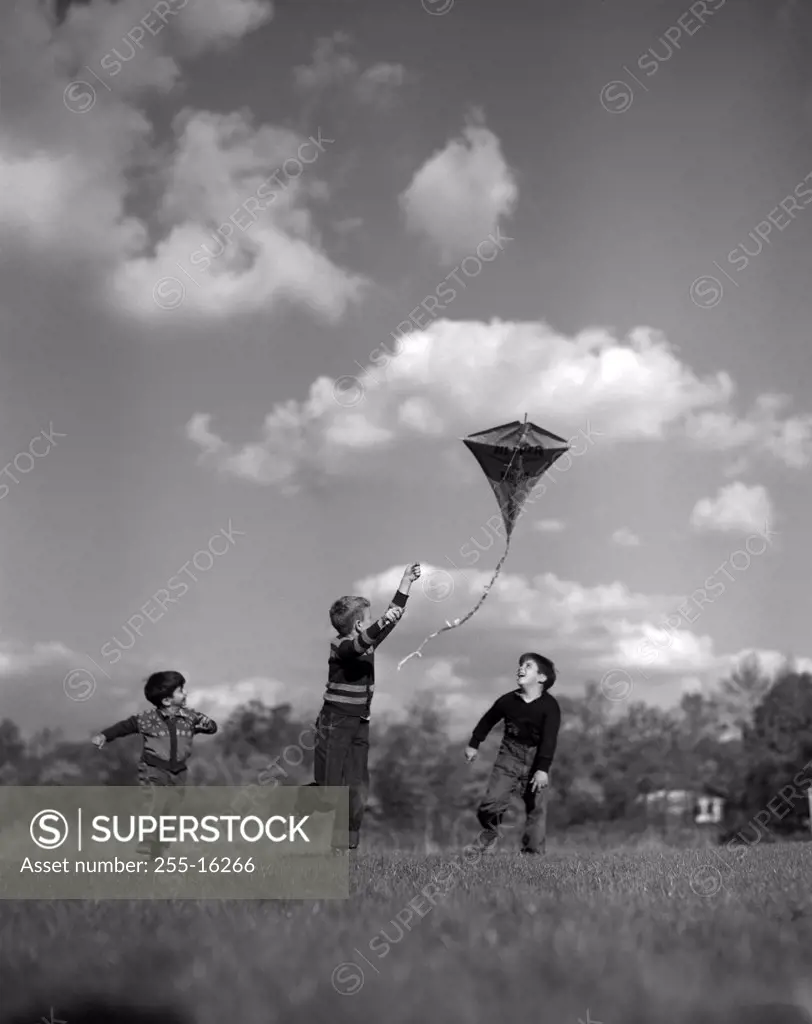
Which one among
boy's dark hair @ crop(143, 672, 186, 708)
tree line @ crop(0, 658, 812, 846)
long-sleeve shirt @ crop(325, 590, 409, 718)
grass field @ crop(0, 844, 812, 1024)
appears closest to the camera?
grass field @ crop(0, 844, 812, 1024)

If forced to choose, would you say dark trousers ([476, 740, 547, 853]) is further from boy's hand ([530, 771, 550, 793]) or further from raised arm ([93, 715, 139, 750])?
raised arm ([93, 715, 139, 750])

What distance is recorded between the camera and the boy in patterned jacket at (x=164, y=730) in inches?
377

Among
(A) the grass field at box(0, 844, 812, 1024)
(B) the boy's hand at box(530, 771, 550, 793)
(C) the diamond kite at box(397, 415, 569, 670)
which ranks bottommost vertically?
(A) the grass field at box(0, 844, 812, 1024)

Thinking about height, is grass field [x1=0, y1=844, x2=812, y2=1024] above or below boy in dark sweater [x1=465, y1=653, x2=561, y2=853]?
below

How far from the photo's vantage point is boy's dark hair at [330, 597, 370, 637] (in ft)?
31.4

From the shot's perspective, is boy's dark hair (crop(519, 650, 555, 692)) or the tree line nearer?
boy's dark hair (crop(519, 650, 555, 692))

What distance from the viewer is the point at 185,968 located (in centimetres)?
453

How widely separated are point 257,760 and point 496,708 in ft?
107

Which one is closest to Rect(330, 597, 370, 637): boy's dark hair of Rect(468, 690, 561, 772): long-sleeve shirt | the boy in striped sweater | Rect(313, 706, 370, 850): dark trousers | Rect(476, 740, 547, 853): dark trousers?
the boy in striped sweater

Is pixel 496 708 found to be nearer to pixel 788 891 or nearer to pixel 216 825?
pixel 216 825

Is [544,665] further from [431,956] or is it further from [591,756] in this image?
[591,756]

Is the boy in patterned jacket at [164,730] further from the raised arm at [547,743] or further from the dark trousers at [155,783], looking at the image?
the raised arm at [547,743]

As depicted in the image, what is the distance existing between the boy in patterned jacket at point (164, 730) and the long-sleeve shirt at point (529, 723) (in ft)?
10.1

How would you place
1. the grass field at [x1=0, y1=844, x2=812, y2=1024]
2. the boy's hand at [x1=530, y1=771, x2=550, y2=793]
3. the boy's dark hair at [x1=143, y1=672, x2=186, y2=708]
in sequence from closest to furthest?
the grass field at [x1=0, y1=844, x2=812, y2=1024] → the boy's dark hair at [x1=143, y1=672, x2=186, y2=708] → the boy's hand at [x1=530, y1=771, x2=550, y2=793]
